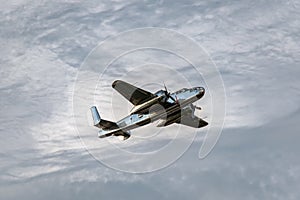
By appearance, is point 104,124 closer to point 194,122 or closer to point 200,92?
point 194,122

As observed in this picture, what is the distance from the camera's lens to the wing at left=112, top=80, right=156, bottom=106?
89688mm

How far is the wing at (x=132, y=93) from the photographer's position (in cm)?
8969

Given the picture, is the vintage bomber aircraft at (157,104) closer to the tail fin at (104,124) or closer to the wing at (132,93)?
the wing at (132,93)

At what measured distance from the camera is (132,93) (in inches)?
3595

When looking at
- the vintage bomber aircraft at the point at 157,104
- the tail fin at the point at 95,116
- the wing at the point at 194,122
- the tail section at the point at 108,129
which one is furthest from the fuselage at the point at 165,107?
the tail fin at the point at 95,116

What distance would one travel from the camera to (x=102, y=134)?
101 metres

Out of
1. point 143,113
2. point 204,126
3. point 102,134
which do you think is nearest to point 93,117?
point 102,134

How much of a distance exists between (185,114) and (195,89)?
8.75 m

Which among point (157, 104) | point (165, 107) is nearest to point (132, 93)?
point (157, 104)

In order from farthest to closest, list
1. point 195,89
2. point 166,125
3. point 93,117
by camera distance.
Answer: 1. point 93,117
2. point 166,125
3. point 195,89

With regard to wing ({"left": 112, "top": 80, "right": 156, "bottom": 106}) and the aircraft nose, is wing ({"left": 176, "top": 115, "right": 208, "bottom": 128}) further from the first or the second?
wing ({"left": 112, "top": 80, "right": 156, "bottom": 106})

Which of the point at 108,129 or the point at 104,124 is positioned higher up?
the point at 104,124

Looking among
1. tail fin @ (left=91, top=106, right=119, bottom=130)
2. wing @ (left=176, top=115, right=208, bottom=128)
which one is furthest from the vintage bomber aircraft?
wing @ (left=176, top=115, right=208, bottom=128)

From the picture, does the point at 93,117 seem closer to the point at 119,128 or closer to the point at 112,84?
the point at 119,128
